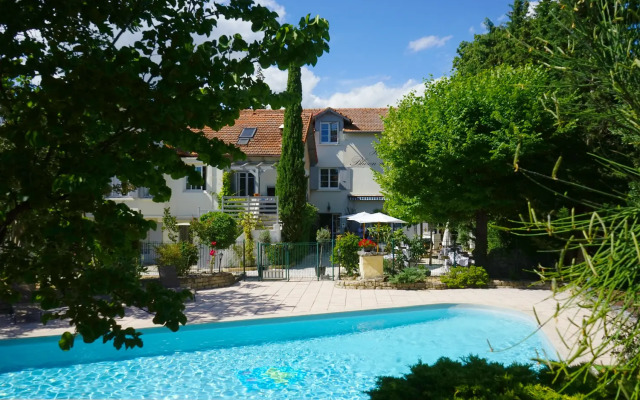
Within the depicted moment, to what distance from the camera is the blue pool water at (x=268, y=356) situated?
9484mm

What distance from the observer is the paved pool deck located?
12.8m

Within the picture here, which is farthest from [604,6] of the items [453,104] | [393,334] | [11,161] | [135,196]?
[135,196]

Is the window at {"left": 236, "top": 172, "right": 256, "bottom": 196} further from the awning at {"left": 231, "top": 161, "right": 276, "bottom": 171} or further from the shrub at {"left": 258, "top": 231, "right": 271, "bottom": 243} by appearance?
the shrub at {"left": 258, "top": 231, "right": 271, "bottom": 243}

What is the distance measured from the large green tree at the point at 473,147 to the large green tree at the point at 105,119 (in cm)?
1605

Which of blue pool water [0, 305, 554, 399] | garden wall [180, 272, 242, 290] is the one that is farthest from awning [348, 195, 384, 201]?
blue pool water [0, 305, 554, 399]

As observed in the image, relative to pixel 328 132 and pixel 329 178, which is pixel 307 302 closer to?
pixel 329 178

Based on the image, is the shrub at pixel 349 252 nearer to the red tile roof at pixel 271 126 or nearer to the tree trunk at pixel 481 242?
the tree trunk at pixel 481 242

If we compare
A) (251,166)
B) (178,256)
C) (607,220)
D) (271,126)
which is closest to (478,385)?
(607,220)

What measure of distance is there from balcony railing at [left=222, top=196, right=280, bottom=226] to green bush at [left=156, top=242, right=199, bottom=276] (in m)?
8.24

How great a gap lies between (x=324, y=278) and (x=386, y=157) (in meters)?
6.03

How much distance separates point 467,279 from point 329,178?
20259mm

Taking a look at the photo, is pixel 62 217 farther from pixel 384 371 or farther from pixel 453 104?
pixel 453 104

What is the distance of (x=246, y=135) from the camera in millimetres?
32312

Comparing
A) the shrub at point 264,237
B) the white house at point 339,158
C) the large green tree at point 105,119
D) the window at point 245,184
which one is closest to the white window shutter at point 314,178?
the white house at point 339,158
